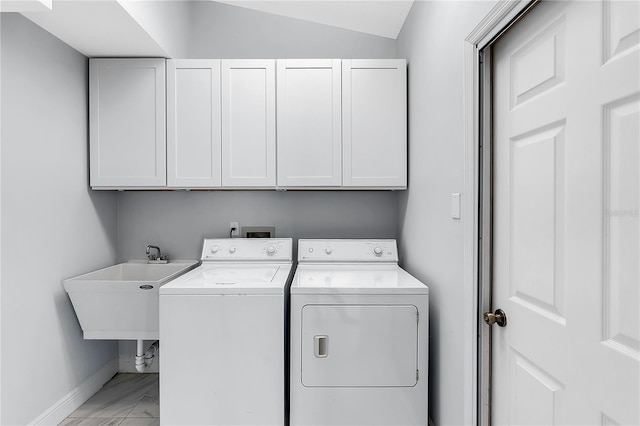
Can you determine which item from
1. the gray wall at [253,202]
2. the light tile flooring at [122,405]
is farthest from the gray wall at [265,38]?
the light tile flooring at [122,405]

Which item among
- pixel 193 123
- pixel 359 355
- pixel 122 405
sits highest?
pixel 193 123

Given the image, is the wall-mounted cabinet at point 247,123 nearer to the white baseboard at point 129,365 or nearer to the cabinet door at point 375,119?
the cabinet door at point 375,119

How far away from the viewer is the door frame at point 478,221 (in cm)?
135

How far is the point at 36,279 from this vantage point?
1.84m

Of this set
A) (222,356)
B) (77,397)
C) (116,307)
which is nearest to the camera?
(222,356)

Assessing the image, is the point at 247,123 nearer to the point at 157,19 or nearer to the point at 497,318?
the point at 157,19

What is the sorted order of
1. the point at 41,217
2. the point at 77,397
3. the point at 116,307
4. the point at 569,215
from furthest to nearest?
the point at 77,397, the point at 116,307, the point at 41,217, the point at 569,215

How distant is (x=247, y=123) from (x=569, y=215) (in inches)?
72.8

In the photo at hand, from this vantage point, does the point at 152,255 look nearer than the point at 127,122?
No

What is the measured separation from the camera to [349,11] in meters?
2.41

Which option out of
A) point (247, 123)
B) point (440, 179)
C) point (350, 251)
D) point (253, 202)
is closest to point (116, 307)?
point (253, 202)

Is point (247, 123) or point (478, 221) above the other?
point (247, 123)

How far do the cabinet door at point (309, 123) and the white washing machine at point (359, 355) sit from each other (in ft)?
2.77

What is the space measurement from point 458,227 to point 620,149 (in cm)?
71
